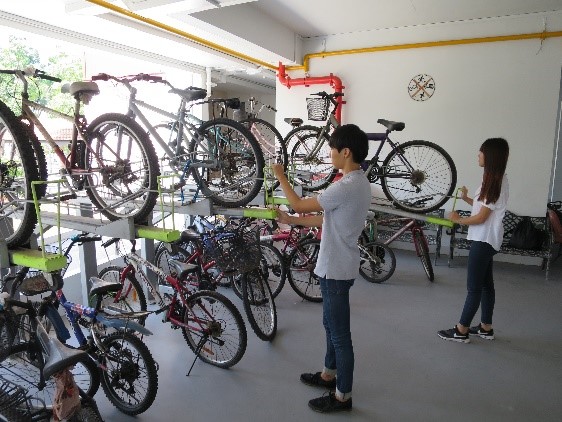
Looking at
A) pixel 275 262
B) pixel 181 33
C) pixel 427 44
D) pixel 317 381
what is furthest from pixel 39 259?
pixel 427 44

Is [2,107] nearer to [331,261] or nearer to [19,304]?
[19,304]

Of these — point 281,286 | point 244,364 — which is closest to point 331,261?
point 244,364

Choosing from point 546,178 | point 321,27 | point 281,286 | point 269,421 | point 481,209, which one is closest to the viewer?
point 269,421

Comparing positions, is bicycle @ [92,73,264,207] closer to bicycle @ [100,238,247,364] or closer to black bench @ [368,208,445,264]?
bicycle @ [100,238,247,364]

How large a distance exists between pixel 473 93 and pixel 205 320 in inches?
175

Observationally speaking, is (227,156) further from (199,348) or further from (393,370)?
(393,370)

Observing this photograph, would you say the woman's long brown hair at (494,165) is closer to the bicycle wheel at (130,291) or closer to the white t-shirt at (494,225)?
the white t-shirt at (494,225)

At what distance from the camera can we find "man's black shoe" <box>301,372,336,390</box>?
8.11 feet

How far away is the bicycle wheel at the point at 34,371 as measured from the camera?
2.04 meters

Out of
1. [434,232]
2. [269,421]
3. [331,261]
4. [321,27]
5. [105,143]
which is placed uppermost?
[321,27]

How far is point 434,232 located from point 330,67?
2.83 metres

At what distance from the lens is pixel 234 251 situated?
9.74 ft

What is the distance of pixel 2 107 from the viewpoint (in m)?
1.84

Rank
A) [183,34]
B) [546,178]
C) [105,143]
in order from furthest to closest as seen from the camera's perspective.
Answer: [546,178], [183,34], [105,143]
